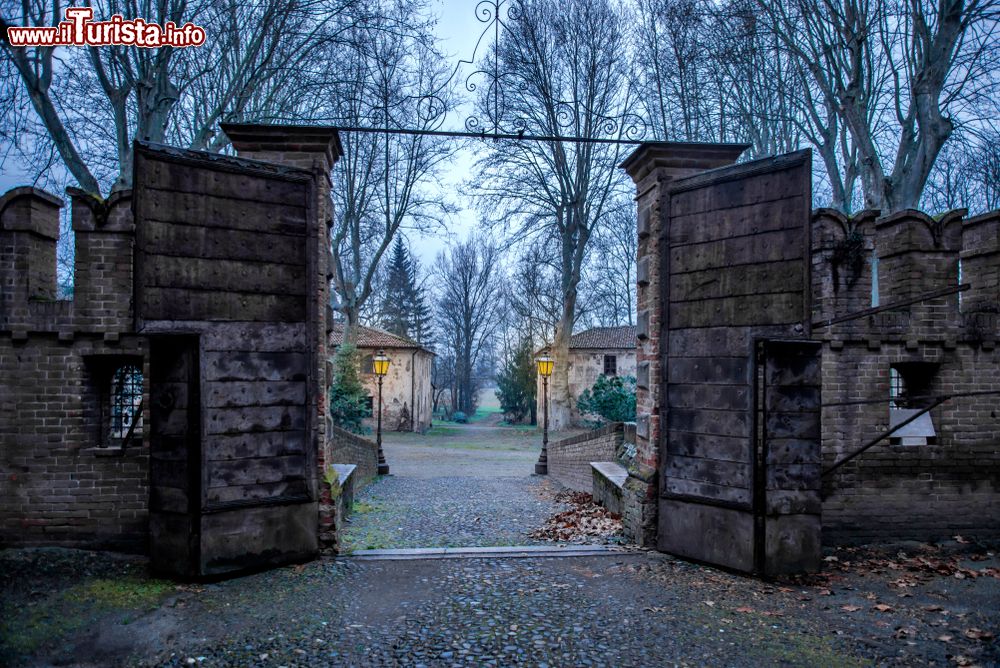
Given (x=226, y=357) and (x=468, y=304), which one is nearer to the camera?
(x=226, y=357)

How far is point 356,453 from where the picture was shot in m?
13.1

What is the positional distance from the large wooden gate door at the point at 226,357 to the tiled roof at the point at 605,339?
2982 cm

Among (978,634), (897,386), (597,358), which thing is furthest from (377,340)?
(978,634)

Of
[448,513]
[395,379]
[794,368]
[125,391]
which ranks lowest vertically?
[448,513]

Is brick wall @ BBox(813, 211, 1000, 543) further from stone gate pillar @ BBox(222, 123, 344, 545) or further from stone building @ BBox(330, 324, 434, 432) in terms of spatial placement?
stone building @ BBox(330, 324, 434, 432)

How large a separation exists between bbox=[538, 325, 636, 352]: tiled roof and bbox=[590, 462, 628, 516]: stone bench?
25705 millimetres

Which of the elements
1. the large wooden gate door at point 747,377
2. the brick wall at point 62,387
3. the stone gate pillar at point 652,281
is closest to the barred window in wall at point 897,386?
the large wooden gate door at point 747,377

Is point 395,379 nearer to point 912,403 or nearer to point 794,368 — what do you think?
point 912,403

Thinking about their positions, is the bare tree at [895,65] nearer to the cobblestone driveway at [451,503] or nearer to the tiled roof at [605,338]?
the cobblestone driveway at [451,503]

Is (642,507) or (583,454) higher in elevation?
(642,507)

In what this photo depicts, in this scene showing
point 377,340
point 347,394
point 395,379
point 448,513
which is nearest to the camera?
point 448,513

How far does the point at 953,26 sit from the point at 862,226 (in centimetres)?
550

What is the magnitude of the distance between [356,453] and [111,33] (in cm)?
902

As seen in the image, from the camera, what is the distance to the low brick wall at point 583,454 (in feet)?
36.2
